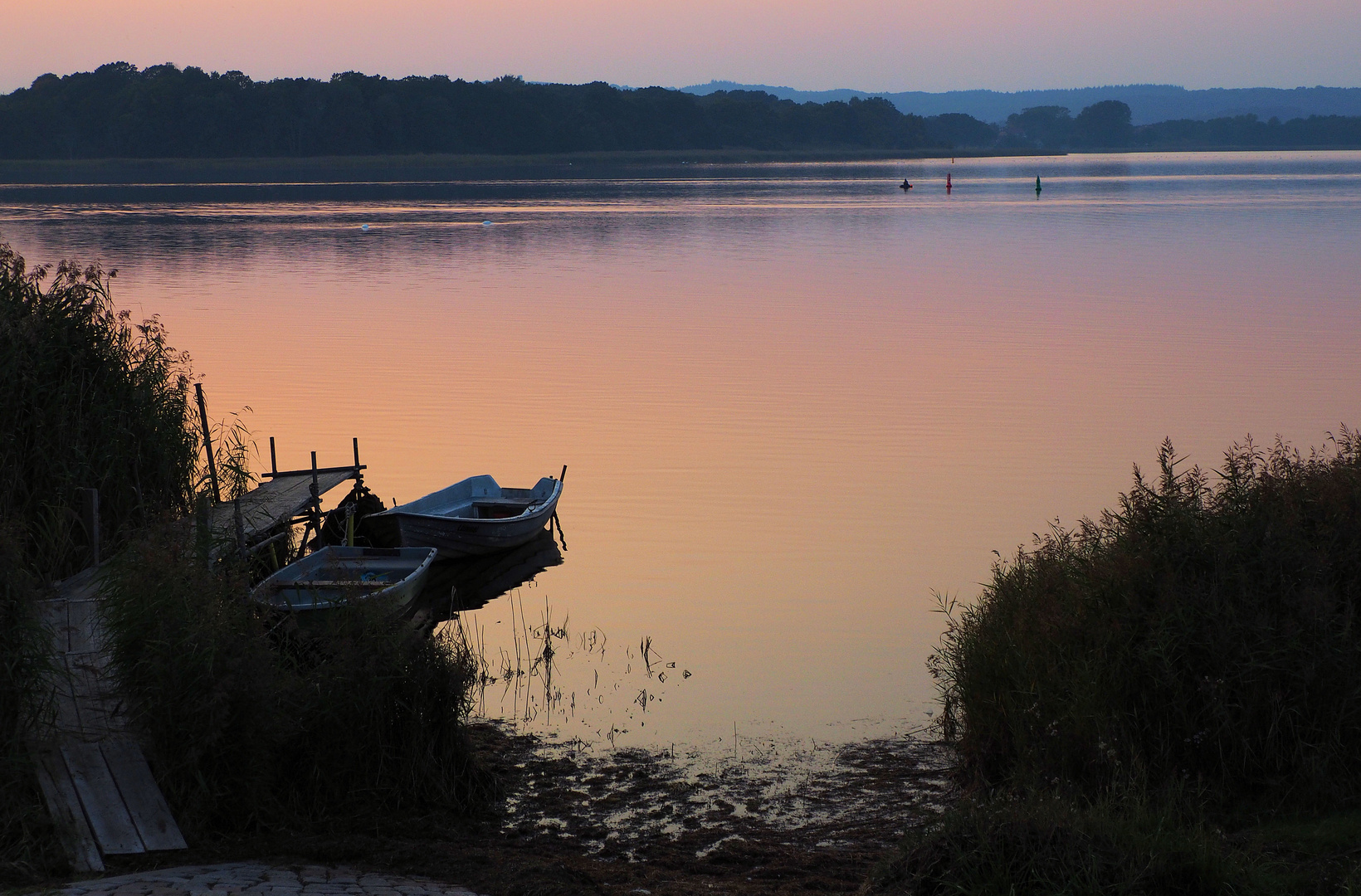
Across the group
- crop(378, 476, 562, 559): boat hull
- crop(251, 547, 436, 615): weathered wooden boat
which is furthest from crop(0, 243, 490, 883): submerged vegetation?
crop(378, 476, 562, 559): boat hull

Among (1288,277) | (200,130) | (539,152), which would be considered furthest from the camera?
(539,152)

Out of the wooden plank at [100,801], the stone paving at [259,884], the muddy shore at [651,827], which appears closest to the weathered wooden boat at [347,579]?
the muddy shore at [651,827]

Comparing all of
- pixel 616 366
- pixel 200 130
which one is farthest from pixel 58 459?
pixel 200 130

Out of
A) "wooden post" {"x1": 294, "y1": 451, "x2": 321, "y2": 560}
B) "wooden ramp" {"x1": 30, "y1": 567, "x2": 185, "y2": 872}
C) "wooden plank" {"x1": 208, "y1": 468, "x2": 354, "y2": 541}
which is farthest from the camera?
"wooden post" {"x1": 294, "y1": 451, "x2": 321, "y2": 560}

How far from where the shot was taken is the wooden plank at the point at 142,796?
8117 mm

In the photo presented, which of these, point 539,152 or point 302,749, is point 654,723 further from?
point 539,152

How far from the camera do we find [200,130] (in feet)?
549

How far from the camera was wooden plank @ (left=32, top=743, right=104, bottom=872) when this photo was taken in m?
7.72

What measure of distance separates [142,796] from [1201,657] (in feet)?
21.7

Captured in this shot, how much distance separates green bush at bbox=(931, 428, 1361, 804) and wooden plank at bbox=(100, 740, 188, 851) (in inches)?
211

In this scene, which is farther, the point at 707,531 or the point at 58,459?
the point at 707,531

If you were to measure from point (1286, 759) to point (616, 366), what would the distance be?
2140 centimetres

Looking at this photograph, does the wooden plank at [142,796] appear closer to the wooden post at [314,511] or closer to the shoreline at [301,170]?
the wooden post at [314,511]

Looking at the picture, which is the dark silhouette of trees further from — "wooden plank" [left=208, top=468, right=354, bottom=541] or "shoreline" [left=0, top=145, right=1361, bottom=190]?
"wooden plank" [left=208, top=468, right=354, bottom=541]
